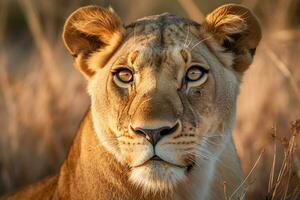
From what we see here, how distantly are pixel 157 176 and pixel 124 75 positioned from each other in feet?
2.15

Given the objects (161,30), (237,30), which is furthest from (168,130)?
(237,30)

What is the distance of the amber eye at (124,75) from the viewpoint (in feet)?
16.2

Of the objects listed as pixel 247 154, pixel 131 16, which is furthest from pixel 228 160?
pixel 131 16

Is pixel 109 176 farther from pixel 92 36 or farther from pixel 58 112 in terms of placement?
pixel 58 112

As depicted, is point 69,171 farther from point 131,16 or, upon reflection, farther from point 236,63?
point 131,16

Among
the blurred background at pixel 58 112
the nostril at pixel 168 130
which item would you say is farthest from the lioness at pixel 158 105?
the blurred background at pixel 58 112

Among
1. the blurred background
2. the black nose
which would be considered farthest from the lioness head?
the blurred background

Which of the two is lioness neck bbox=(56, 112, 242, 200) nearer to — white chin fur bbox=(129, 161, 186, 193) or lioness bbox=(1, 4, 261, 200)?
lioness bbox=(1, 4, 261, 200)

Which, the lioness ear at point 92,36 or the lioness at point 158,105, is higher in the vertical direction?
the lioness ear at point 92,36

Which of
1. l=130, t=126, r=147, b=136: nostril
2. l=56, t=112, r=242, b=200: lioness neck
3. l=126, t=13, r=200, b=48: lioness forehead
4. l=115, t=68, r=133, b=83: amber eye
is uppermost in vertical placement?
l=126, t=13, r=200, b=48: lioness forehead

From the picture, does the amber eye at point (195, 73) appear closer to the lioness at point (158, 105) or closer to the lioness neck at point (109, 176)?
the lioness at point (158, 105)

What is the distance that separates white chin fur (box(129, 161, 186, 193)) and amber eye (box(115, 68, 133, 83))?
0.53 m

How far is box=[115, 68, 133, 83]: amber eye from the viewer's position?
4.93 metres

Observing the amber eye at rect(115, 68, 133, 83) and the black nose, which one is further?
the amber eye at rect(115, 68, 133, 83)
